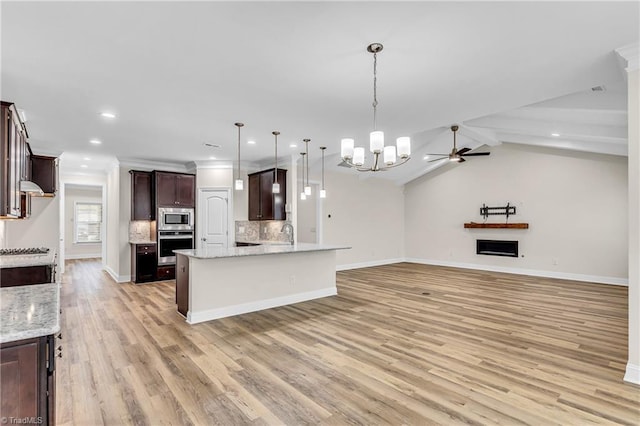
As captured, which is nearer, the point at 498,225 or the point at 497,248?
the point at 498,225

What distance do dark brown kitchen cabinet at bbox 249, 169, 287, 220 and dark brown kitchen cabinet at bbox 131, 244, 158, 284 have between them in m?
2.29

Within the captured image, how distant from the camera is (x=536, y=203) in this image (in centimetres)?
766

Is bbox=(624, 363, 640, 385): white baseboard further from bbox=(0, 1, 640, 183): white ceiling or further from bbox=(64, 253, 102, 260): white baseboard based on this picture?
bbox=(64, 253, 102, 260): white baseboard

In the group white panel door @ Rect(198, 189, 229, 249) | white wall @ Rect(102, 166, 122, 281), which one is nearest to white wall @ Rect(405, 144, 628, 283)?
white panel door @ Rect(198, 189, 229, 249)

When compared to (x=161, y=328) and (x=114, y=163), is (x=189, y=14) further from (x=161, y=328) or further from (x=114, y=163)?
(x=114, y=163)

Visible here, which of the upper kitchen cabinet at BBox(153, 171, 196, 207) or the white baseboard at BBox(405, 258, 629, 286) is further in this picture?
the upper kitchen cabinet at BBox(153, 171, 196, 207)

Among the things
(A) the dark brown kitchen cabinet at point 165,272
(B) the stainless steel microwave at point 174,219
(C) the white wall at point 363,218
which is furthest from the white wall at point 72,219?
(C) the white wall at point 363,218

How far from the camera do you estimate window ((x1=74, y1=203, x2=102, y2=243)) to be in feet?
36.6

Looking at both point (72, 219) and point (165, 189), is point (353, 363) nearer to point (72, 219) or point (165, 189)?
point (165, 189)

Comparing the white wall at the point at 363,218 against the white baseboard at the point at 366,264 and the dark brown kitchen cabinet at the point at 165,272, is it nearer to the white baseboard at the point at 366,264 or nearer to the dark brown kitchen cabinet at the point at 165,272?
the white baseboard at the point at 366,264

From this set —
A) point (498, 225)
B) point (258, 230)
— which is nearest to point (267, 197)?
point (258, 230)

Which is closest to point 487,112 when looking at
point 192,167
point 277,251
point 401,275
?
point 277,251

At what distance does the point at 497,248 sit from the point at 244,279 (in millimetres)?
6799

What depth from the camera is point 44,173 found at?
5.50 meters
